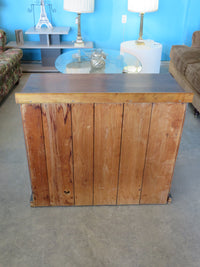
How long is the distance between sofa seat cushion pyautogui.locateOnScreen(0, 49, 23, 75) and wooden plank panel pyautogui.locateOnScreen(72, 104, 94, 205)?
171 centimetres

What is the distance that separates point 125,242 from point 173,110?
0.72 meters

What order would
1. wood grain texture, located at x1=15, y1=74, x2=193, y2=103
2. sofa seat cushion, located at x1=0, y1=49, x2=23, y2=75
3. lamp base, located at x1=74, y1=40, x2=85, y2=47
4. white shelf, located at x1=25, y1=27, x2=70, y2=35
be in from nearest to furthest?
1. wood grain texture, located at x1=15, y1=74, x2=193, y2=103
2. sofa seat cushion, located at x1=0, y1=49, x2=23, y2=75
3. white shelf, located at x1=25, y1=27, x2=70, y2=35
4. lamp base, located at x1=74, y1=40, x2=85, y2=47

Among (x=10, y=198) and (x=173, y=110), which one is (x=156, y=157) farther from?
(x=10, y=198)

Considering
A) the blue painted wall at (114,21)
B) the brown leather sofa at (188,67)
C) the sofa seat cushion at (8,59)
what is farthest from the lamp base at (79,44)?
the brown leather sofa at (188,67)

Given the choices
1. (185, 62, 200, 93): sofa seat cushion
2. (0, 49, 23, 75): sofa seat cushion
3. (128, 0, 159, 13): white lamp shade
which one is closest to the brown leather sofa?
(185, 62, 200, 93): sofa seat cushion

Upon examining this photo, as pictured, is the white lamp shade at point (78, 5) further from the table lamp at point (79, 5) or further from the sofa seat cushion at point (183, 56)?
the sofa seat cushion at point (183, 56)

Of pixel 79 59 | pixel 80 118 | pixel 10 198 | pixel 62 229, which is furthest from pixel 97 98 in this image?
pixel 79 59

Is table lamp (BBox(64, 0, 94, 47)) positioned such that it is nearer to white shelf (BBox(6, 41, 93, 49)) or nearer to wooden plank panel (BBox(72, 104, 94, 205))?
white shelf (BBox(6, 41, 93, 49))

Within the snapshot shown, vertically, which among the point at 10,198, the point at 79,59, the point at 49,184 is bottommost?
the point at 10,198

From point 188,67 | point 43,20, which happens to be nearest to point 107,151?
point 188,67

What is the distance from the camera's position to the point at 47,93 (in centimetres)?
127

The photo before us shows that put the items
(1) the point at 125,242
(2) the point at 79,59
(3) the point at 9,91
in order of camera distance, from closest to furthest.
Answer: (1) the point at 125,242, (2) the point at 79,59, (3) the point at 9,91

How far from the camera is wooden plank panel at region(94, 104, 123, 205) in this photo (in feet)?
4.40

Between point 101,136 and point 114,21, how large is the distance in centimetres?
302
